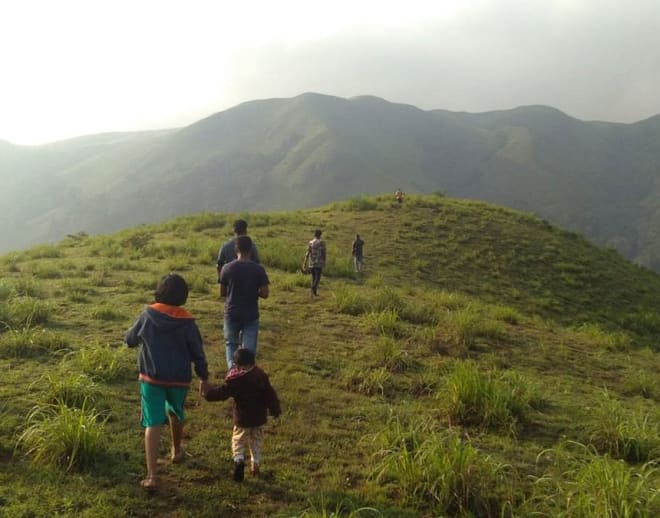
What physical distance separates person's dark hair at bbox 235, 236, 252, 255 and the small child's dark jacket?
184cm

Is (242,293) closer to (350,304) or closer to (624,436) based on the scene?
(624,436)

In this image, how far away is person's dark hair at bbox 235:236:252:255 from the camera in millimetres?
6281

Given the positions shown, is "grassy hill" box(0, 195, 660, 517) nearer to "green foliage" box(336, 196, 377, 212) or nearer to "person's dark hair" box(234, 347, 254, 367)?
"person's dark hair" box(234, 347, 254, 367)

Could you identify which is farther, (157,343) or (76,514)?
(157,343)

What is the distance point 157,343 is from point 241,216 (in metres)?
22.9

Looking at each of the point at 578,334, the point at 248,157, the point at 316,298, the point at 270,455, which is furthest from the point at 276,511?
the point at 248,157

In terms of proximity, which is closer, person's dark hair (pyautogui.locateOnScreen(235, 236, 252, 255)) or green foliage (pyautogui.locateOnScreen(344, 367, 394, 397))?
person's dark hair (pyautogui.locateOnScreen(235, 236, 252, 255))

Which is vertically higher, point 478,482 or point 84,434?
point 84,434

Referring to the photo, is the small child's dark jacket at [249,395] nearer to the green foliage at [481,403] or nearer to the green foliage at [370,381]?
the green foliage at [481,403]

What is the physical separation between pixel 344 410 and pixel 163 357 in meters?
2.89

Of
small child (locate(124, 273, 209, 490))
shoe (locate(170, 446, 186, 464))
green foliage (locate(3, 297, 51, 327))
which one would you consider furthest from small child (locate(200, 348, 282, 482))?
green foliage (locate(3, 297, 51, 327))

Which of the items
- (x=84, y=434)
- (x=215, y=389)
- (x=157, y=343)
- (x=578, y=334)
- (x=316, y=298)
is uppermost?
(x=157, y=343)

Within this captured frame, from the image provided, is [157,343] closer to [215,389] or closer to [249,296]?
[215,389]

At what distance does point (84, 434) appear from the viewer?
4855 millimetres
